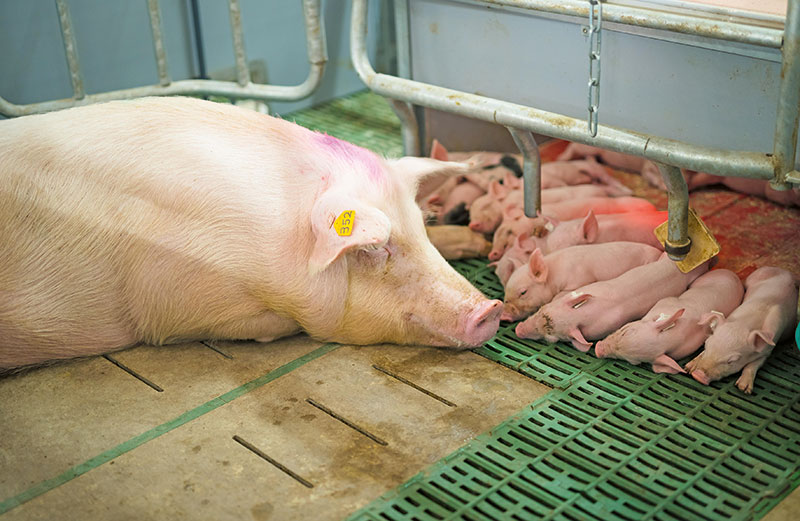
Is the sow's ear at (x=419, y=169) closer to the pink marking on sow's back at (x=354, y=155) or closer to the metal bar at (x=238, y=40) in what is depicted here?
the pink marking on sow's back at (x=354, y=155)

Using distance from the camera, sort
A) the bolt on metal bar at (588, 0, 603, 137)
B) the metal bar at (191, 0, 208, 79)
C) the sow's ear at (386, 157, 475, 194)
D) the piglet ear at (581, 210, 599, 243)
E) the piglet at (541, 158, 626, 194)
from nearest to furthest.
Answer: the bolt on metal bar at (588, 0, 603, 137) < the sow's ear at (386, 157, 475, 194) < the piglet ear at (581, 210, 599, 243) < the piglet at (541, 158, 626, 194) < the metal bar at (191, 0, 208, 79)

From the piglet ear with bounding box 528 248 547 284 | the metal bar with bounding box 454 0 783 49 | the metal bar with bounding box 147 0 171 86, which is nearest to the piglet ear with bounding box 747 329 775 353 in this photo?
the piglet ear with bounding box 528 248 547 284

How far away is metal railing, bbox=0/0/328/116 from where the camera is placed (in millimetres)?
4180

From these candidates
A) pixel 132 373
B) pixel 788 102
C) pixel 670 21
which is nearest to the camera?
pixel 788 102

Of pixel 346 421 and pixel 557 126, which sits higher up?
pixel 557 126

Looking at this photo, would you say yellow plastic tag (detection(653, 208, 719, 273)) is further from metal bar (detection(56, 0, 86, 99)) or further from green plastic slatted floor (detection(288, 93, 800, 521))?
metal bar (detection(56, 0, 86, 99))

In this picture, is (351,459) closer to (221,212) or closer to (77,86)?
(221,212)

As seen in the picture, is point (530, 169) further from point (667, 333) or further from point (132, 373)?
point (132, 373)

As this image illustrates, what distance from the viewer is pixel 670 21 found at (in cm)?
302

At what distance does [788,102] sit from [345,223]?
1.41m

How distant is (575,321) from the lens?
340 centimetres

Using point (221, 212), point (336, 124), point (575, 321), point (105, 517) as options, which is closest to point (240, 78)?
point (336, 124)

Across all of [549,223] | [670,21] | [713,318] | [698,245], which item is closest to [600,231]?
[549,223]

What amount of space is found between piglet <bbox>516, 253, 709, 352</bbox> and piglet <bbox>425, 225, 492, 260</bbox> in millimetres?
725
